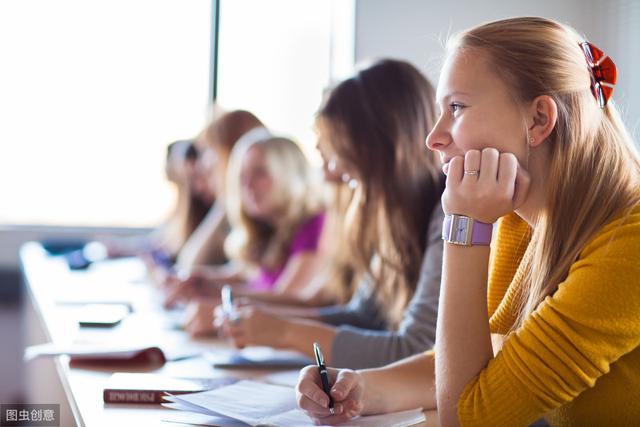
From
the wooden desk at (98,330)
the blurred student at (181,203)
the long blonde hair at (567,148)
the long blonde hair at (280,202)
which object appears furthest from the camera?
the blurred student at (181,203)

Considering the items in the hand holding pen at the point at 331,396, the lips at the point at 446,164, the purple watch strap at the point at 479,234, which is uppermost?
the lips at the point at 446,164

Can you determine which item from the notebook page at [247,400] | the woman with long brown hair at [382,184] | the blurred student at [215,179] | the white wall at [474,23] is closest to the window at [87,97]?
the blurred student at [215,179]

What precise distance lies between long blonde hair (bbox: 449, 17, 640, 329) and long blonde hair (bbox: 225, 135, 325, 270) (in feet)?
5.89

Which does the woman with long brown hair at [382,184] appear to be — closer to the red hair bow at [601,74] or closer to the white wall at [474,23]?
the white wall at [474,23]

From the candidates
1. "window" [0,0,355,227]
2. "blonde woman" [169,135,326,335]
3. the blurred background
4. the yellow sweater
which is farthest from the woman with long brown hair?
"window" [0,0,355,227]

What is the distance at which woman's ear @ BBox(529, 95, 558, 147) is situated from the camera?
1.15m

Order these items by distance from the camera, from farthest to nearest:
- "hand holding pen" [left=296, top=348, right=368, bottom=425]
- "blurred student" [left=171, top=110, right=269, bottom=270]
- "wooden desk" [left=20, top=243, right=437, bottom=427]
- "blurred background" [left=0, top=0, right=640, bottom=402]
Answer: "blurred background" [left=0, top=0, right=640, bottom=402] < "blurred student" [left=171, top=110, right=269, bottom=270] < "wooden desk" [left=20, top=243, right=437, bottom=427] < "hand holding pen" [left=296, top=348, right=368, bottom=425]

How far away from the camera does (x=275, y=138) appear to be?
298 centimetres

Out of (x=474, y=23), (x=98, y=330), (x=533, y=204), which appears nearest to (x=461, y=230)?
(x=533, y=204)

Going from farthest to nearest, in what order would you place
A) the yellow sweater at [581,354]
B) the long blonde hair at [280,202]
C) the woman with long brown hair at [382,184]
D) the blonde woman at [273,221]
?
the long blonde hair at [280,202] → the blonde woman at [273,221] → the woman with long brown hair at [382,184] → the yellow sweater at [581,354]

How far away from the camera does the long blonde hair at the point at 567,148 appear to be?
114 centimetres

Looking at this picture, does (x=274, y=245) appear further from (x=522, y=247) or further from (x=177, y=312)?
(x=522, y=247)

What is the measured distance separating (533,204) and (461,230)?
0.38ft

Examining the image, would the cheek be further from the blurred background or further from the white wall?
the blurred background
